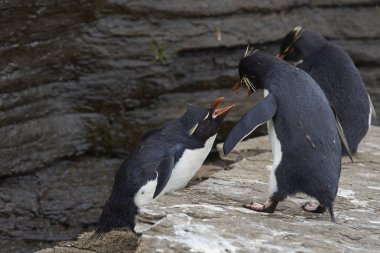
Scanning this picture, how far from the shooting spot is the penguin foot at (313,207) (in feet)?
13.1

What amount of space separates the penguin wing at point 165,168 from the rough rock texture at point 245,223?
0.13 meters

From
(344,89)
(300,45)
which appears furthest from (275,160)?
(300,45)

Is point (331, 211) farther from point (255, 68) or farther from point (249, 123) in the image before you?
point (255, 68)

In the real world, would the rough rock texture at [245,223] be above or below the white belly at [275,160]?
below

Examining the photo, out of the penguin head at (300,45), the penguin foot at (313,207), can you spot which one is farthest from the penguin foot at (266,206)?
the penguin head at (300,45)

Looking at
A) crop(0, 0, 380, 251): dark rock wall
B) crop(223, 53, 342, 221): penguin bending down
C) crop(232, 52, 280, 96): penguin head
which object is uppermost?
crop(232, 52, 280, 96): penguin head

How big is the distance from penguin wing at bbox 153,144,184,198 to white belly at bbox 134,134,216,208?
49 mm

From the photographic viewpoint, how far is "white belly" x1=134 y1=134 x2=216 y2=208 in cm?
454

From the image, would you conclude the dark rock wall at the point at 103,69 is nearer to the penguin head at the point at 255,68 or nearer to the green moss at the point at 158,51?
the green moss at the point at 158,51

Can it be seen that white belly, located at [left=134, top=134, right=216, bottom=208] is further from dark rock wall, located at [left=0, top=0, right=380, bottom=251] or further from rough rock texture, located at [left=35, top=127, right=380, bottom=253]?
dark rock wall, located at [left=0, top=0, right=380, bottom=251]

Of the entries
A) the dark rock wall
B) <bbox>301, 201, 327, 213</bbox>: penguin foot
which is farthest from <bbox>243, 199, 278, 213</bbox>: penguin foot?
the dark rock wall

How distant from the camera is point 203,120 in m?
4.80

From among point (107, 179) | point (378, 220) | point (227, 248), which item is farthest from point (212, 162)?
point (227, 248)

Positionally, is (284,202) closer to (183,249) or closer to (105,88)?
(183,249)
